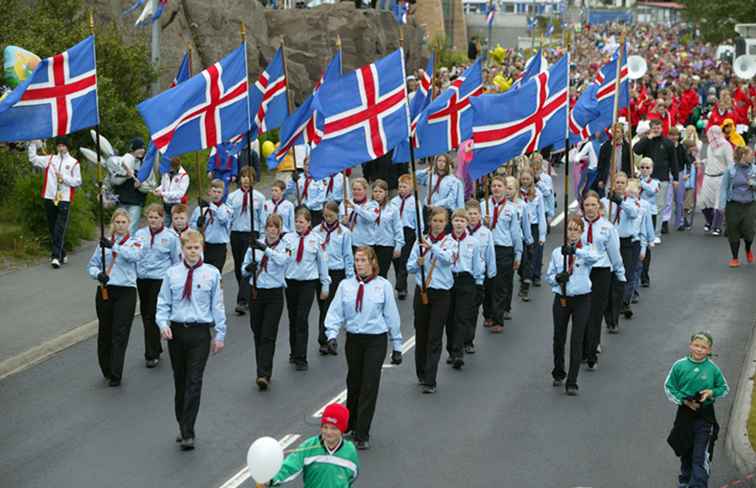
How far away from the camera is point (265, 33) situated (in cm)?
3381

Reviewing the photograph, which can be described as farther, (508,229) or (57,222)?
(57,222)

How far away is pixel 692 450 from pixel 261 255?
208 inches

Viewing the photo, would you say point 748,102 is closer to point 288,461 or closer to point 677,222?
point 677,222

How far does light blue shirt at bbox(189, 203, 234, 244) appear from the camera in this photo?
16.9 metres

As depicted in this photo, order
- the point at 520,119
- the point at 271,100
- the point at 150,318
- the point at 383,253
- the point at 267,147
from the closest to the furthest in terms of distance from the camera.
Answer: the point at 150,318, the point at 520,119, the point at 383,253, the point at 271,100, the point at 267,147

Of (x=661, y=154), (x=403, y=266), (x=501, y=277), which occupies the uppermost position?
(x=661, y=154)

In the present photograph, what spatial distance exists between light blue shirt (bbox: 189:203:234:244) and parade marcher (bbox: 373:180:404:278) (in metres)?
1.81

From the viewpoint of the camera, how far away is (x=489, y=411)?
13.4m

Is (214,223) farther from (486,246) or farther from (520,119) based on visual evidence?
(520,119)

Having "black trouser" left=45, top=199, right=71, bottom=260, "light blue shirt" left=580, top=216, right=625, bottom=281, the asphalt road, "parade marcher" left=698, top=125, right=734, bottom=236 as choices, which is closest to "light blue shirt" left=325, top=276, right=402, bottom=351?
the asphalt road

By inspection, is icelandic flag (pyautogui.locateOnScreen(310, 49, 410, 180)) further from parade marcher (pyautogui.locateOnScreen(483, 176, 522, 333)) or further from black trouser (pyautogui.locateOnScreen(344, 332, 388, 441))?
parade marcher (pyautogui.locateOnScreen(483, 176, 522, 333))

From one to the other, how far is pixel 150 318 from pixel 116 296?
2.82 feet

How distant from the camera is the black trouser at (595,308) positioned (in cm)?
1480

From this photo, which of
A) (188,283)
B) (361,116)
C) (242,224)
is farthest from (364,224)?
(188,283)
